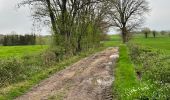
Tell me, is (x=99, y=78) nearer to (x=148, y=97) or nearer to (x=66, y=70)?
(x=66, y=70)

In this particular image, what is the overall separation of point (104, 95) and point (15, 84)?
18.5 feet

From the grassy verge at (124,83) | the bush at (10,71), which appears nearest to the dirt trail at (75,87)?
the grassy verge at (124,83)

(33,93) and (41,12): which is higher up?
(41,12)

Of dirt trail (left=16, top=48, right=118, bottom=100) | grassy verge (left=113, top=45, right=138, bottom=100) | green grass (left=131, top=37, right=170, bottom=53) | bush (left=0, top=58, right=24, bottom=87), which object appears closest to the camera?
grassy verge (left=113, top=45, right=138, bottom=100)

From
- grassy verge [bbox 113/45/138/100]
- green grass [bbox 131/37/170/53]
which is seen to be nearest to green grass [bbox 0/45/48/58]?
grassy verge [bbox 113/45/138/100]

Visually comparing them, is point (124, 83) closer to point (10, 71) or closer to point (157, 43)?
point (10, 71)

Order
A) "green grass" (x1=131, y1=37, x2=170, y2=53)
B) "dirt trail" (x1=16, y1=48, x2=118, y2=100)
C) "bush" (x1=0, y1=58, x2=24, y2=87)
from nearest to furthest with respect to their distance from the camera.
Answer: "dirt trail" (x1=16, y1=48, x2=118, y2=100) < "bush" (x1=0, y1=58, x2=24, y2=87) < "green grass" (x1=131, y1=37, x2=170, y2=53)

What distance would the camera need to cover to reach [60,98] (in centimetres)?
1540

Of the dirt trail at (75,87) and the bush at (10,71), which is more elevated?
the bush at (10,71)

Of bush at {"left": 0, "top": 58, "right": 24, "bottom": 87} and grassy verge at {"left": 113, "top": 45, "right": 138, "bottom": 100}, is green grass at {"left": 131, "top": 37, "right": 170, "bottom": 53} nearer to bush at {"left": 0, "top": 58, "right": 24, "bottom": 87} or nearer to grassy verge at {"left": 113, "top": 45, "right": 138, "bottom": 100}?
grassy verge at {"left": 113, "top": 45, "right": 138, "bottom": 100}

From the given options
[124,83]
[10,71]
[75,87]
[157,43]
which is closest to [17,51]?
[10,71]

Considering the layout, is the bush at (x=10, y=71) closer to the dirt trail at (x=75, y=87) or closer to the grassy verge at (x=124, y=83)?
the dirt trail at (x=75, y=87)

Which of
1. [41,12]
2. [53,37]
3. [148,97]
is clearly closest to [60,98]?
[148,97]

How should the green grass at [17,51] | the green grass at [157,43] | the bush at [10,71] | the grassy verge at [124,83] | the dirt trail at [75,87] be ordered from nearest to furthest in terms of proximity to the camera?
the grassy verge at [124,83]
the dirt trail at [75,87]
the bush at [10,71]
the green grass at [17,51]
the green grass at [157,43]
